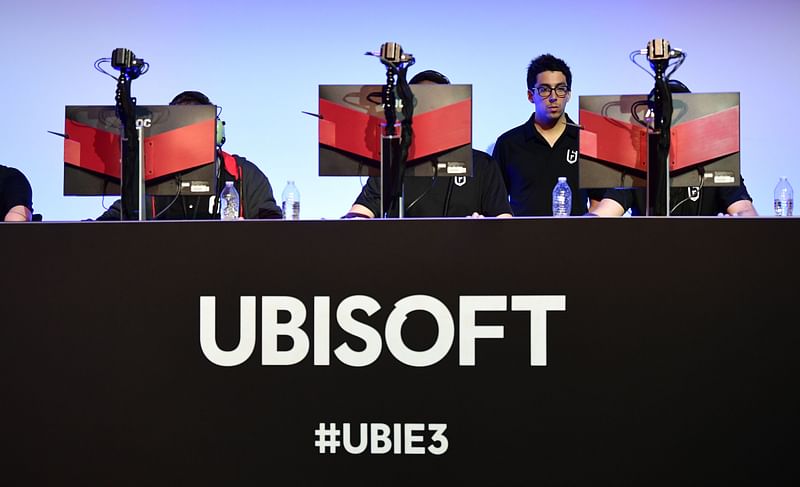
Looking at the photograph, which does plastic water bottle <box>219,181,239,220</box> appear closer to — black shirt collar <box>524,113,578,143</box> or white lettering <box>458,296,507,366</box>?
black shirt collar <box>524,113,578,143</box>

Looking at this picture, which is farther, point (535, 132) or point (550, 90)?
point (535, 132)

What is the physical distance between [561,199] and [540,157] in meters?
0.38

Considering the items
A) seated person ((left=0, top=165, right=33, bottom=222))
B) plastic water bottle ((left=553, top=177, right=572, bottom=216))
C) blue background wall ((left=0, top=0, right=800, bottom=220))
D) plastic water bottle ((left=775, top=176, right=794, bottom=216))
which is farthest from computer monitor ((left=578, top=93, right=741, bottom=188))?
seated person ((left=0, top=165, right=33, bottom=222))

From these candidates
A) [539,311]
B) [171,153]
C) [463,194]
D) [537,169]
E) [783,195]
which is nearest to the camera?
[539,311]

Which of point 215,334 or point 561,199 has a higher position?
point 561,199

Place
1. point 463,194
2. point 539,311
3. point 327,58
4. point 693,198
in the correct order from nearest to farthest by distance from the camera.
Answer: point 539,311
point 693,198
point 463,194
point 327,58

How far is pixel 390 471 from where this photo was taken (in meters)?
2.38

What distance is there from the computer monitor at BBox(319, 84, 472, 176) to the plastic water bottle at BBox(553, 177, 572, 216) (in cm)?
97

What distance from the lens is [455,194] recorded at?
4.00m

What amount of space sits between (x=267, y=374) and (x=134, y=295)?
442 mm

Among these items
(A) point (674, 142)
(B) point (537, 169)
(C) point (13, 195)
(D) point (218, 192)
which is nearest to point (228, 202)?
(D) point (218, 192)

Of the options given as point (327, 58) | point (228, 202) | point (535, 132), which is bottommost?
point (228, 202)

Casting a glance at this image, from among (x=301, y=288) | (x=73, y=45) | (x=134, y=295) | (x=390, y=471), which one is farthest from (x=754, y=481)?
(x=73, y=45)

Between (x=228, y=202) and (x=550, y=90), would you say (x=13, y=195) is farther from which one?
(x=550, y=90)
